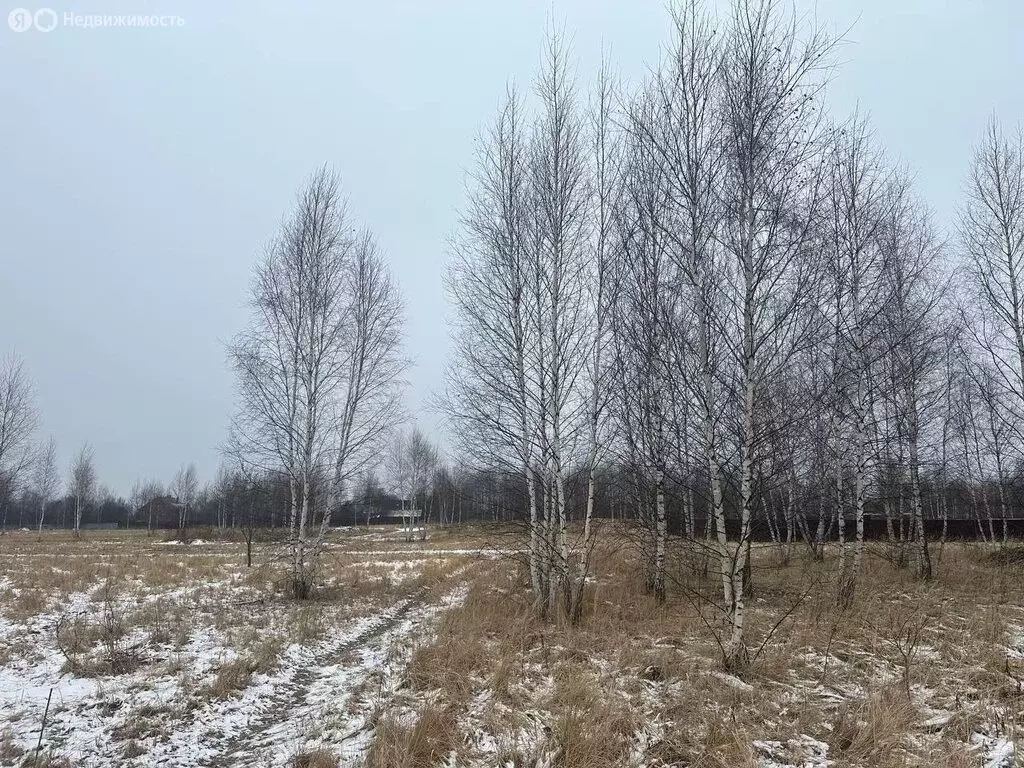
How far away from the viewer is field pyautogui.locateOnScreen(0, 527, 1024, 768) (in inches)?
165

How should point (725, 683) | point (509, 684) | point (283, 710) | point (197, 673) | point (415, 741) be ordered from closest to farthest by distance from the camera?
point (415, 741)
point (725, 683)
point (283, 710)
point (509, 684)
point (197, 673)

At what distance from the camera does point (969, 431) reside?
2252 centimetres

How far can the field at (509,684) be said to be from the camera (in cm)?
420

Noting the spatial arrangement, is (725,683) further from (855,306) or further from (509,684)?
(855,306)

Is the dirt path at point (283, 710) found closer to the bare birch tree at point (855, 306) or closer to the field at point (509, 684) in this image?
the field at point (509, 684)

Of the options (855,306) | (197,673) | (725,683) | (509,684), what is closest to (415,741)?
(509,684)

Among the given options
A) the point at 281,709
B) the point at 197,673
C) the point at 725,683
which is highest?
the point at 725,683

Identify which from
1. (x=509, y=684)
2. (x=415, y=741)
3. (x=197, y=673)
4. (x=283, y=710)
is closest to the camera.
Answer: (x=415, y=741)

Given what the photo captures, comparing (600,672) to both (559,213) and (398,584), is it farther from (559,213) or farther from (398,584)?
(398,584)

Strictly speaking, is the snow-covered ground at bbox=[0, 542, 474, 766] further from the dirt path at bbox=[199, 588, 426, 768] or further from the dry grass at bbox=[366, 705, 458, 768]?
the dry grass at bbox=[366, 705, 458, 768]

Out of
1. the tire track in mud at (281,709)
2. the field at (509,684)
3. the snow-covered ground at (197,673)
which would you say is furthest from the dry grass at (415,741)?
the tire track in mud at (281,709)

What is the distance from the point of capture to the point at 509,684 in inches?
225

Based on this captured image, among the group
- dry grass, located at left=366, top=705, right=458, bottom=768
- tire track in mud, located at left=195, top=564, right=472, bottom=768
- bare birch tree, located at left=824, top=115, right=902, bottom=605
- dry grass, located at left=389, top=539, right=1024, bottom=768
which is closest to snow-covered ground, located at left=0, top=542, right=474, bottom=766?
tire track in mud, located at left=195, top=564, right=472, bottom=768

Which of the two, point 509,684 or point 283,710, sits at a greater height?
point 509,684
